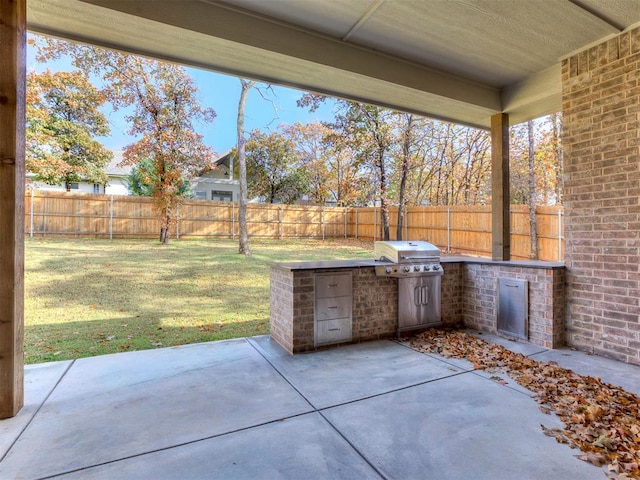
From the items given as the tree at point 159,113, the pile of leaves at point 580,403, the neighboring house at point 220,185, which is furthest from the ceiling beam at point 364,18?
the neighboring house at point 220,185

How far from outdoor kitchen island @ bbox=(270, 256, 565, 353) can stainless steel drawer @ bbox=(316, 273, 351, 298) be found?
3cm

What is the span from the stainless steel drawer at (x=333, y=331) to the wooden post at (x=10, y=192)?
264 centimetres

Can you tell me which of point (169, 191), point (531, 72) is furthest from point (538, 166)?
point (169, 191)

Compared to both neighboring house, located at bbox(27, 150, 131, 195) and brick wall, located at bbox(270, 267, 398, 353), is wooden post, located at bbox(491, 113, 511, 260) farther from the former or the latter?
neighboring house, located at bbox(27, 150, 131, 195)

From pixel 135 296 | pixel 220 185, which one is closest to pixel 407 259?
pixel 135 296

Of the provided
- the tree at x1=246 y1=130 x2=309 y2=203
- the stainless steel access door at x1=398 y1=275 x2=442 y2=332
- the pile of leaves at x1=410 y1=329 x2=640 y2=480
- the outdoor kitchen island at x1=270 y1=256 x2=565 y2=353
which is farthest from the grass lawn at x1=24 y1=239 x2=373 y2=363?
the tree at x1=246 y1=130 x2=309 y2=203

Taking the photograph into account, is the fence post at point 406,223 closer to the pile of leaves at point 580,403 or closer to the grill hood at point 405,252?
the grill hood at point 405,252

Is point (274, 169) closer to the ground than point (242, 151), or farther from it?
farther from it

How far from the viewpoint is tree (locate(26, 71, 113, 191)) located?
10.7m

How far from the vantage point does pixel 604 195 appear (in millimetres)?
3539

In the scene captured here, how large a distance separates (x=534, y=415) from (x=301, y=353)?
2197mm

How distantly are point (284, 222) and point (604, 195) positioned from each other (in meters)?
11.7

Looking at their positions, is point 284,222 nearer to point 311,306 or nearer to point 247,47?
point 311,306

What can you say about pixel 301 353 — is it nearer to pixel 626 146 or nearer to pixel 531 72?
pixel 626 146
